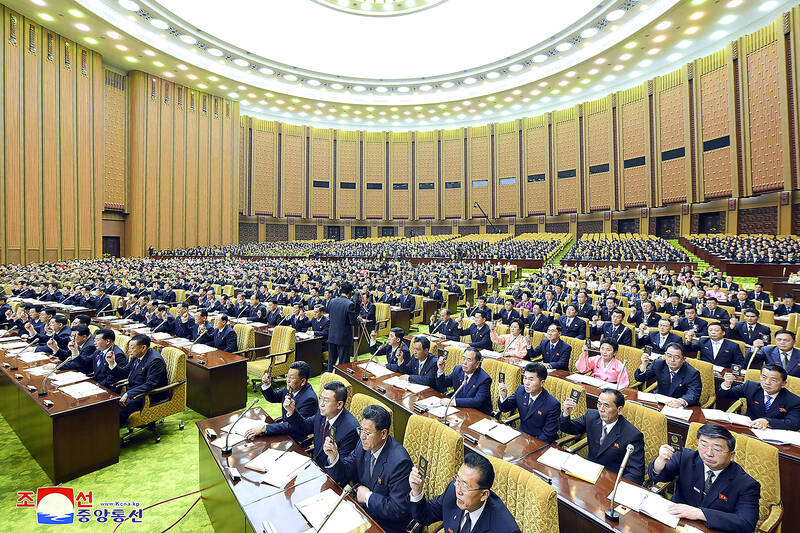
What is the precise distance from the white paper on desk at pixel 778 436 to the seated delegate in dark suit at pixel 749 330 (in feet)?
10.3

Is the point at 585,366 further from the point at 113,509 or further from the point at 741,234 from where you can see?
the point at 741,234

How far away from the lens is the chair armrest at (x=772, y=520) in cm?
215

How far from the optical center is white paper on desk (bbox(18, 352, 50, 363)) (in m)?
4.57

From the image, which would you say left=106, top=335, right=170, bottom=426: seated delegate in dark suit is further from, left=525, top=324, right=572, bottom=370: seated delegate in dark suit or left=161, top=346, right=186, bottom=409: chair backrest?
left=525, top=324, right=572, bottom=370: seated delegate in dark suit

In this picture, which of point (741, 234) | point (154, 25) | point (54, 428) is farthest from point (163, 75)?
point (741, 234)

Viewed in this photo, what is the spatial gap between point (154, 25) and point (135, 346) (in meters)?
21.0

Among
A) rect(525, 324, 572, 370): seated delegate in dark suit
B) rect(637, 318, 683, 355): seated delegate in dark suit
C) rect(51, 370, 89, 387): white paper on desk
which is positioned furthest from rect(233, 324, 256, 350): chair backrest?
rect(637, 318, 683, 355): seated delegate in dark suit

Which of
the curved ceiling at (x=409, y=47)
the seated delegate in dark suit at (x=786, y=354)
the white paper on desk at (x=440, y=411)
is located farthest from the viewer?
the curved ceiling at (x=409, y=47)

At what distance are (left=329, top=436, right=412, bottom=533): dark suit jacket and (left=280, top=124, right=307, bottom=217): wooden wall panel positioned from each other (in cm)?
2971

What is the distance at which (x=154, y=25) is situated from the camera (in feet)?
62.8

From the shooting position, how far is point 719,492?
2.27 metres

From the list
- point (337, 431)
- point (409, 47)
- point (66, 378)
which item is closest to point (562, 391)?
point (337, 431)

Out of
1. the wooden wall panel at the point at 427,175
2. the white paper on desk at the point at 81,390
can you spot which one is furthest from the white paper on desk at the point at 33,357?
the wooden wall panel at the point at 427,175

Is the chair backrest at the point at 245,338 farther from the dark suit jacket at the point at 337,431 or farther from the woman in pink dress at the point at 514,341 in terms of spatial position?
the woman in pink dress at the point at 514,341
